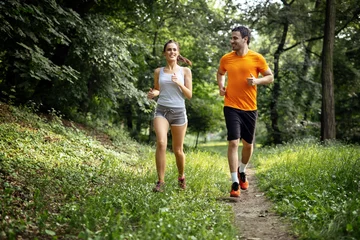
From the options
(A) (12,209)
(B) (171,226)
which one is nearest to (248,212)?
(B) (171,226)

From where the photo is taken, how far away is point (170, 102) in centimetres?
614

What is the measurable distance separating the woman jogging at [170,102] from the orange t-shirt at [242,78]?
2.26ft

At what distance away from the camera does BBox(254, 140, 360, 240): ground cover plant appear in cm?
380

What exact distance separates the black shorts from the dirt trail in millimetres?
999

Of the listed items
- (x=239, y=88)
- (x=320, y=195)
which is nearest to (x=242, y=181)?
(x=239, y=88)

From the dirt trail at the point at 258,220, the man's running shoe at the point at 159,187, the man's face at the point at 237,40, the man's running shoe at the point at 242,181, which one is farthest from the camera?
the man's running shoe at the point at 242,181

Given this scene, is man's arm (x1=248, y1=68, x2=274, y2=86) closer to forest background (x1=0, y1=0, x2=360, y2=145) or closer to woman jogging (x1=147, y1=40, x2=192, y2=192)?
woman jogging (x1=147, y1=40, x2=192, y2=192)

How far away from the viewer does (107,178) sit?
21.9ft

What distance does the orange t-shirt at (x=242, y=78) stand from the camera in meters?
6.39

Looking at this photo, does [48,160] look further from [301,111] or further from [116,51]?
[301,111]

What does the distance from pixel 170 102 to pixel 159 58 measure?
45.8 feet

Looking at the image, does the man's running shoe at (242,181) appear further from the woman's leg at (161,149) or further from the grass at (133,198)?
the woman's leg at (161,149)

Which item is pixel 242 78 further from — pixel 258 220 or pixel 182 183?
pixel 258 220

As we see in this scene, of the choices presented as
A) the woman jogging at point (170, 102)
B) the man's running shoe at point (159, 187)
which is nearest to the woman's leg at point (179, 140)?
the woman jogging at point (170, 102)
